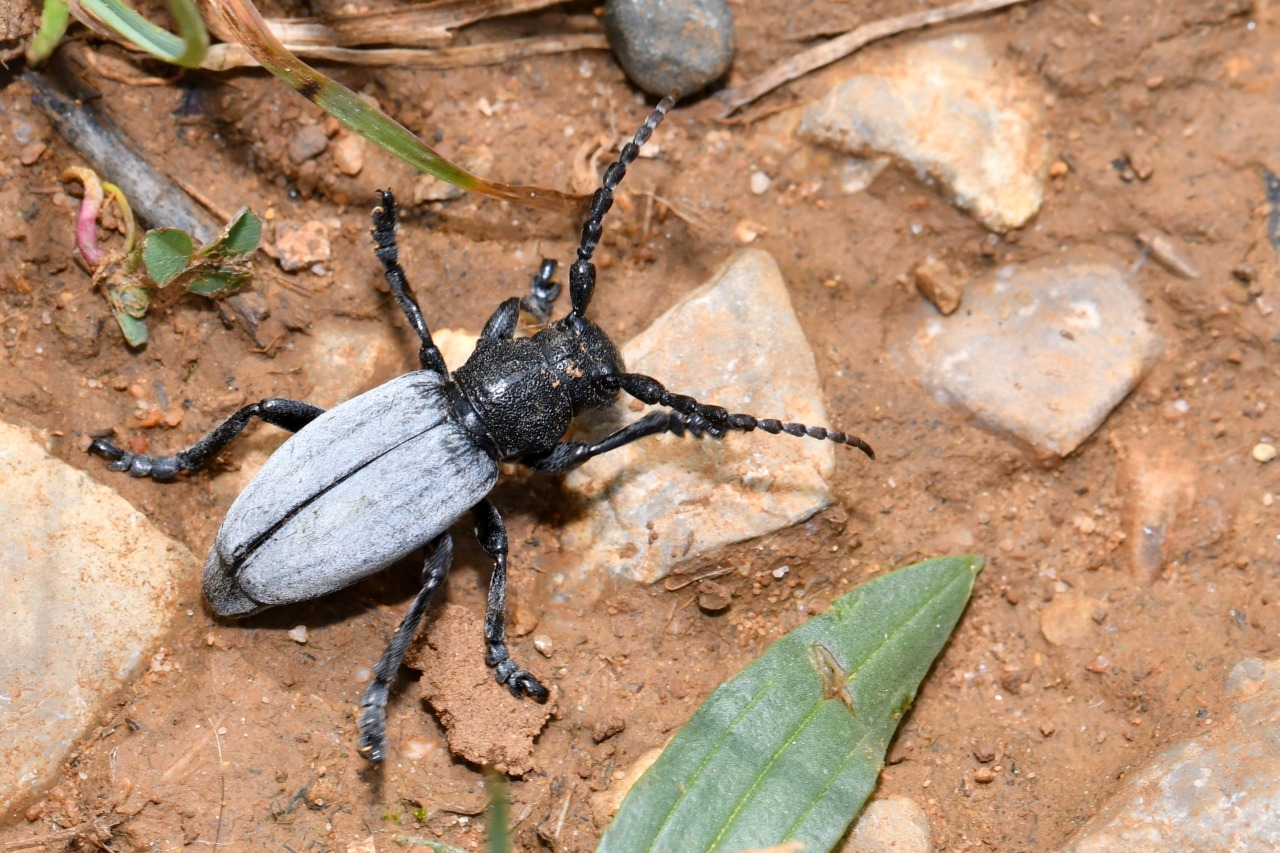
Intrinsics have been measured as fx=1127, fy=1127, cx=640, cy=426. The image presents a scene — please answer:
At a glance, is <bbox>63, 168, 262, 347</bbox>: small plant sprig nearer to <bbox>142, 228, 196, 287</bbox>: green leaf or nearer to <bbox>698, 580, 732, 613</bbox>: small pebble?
<bbox>142, 228, 196, 287</bbox>: green leaf

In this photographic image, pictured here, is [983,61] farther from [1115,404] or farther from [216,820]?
[216,820]

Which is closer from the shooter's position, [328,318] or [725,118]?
[328,318]

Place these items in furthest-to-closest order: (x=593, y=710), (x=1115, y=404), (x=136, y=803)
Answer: (x=1115, y=404)
(x=593, y=710)
(x=136, y=803)

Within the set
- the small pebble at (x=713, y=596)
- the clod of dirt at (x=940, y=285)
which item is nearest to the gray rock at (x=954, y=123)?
the clod of dirt at (x=940, y=285)

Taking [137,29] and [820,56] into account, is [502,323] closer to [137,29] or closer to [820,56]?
[137,29]

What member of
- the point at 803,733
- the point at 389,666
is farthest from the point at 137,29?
the point at 803,733

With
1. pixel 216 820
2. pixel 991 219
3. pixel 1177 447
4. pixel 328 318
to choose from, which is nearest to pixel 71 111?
pixel 328 318

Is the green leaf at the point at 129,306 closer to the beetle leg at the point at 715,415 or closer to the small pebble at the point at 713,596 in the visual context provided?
the beetle leg at the point at 715,415
